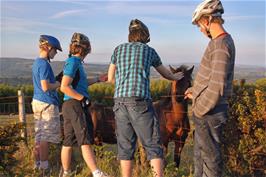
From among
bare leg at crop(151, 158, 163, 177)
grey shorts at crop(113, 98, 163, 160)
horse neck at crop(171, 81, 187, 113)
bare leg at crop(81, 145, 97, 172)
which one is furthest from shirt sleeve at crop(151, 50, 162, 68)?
horse neck at crop(171, 81, 187, 113)

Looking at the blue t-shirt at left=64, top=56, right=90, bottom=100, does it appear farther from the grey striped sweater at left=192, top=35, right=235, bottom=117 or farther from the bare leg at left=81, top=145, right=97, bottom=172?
the grey striped sweater at left=192, top=35, right=235, bottom=117

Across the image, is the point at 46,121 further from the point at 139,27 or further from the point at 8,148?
the point at 139,27

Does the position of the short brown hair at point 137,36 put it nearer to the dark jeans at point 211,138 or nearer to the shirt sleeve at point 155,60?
the shirt sleeve at point 155,60

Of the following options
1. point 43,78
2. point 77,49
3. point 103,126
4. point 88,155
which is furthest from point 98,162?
point 103,126

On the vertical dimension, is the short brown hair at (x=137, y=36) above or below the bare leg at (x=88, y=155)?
above

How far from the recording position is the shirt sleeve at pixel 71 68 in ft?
16.9

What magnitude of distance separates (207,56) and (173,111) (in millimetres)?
4304

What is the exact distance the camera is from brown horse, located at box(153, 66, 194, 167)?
7.99 meters

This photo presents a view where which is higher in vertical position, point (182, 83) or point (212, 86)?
point (212, 86)

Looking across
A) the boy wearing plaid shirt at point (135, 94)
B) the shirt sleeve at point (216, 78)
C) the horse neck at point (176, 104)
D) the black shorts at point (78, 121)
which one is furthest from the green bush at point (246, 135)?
the shirt sleeve at point (216, 78)

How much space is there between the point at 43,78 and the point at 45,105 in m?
0.46

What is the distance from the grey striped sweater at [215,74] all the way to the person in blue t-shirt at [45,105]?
2518 mm

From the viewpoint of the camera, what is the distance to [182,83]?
7902 mm

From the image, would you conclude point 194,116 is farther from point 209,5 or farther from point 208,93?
point 209,5
